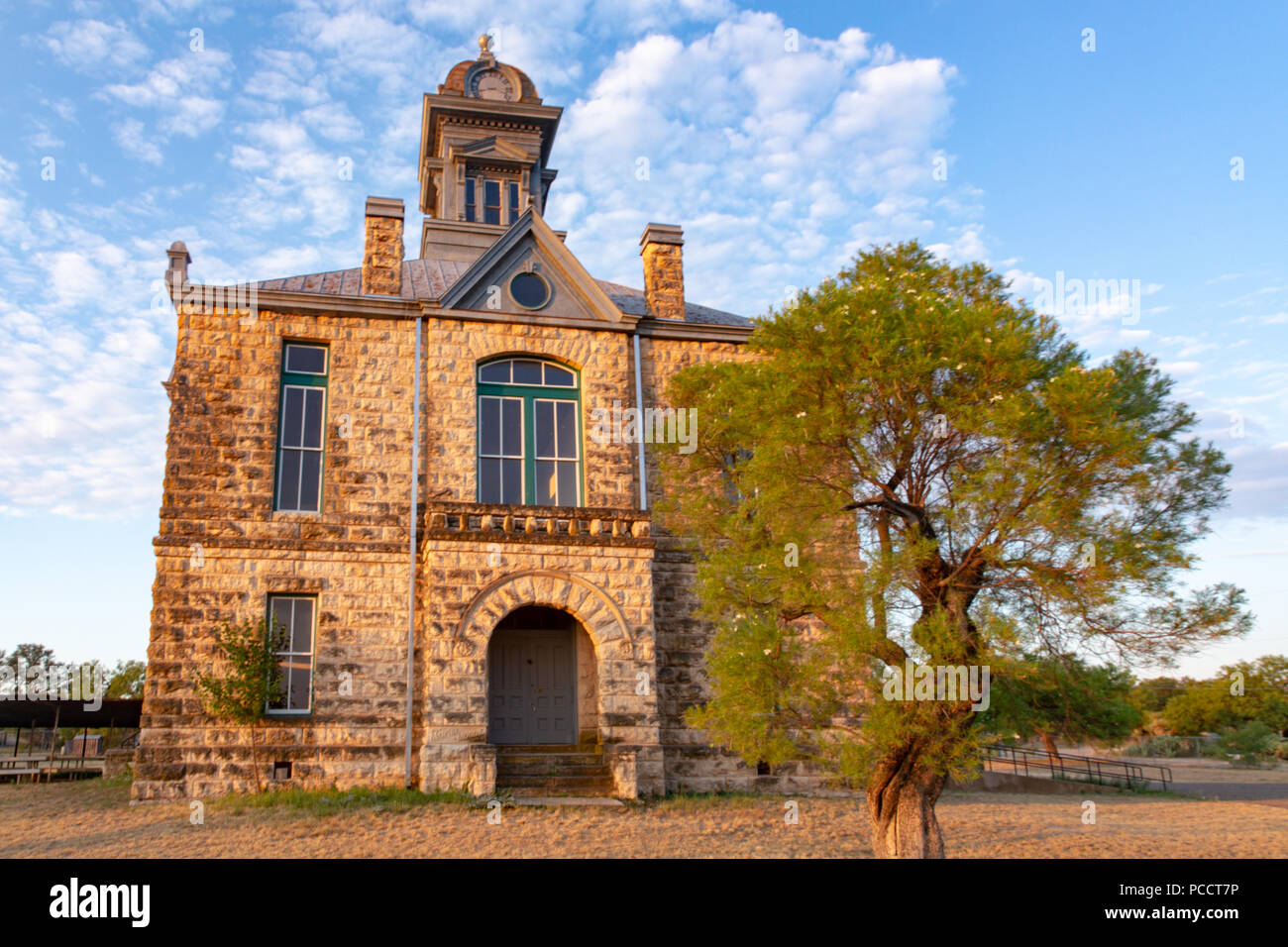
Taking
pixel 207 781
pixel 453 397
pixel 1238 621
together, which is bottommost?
pixel 207 781

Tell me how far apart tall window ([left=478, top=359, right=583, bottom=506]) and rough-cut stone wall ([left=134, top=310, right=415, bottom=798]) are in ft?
5.17

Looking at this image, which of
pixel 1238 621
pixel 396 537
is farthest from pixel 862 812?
pixel 396 537

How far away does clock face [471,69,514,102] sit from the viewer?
30.1 meters

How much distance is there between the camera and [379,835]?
39.7ft

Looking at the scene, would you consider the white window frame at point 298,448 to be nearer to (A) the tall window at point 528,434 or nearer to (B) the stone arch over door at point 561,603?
(A) the tall window at point 528,434

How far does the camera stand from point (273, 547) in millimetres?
17047

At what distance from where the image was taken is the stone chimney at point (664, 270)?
2055cm

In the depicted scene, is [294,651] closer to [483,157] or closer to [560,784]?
[560,784]

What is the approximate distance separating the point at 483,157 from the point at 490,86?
342 cm

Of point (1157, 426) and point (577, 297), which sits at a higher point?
point (577, 297)

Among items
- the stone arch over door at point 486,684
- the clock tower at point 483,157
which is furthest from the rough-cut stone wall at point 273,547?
the clock tower at point 483,157

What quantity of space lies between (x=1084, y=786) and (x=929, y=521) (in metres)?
16.1
